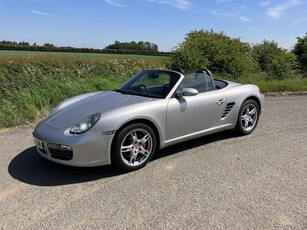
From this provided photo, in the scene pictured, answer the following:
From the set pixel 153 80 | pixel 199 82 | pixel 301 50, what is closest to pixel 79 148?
pixel 153 80

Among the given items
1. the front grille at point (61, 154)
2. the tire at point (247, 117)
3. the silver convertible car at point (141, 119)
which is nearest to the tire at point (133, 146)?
the silver convertible car at point (141, 119)

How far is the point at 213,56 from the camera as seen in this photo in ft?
53.1

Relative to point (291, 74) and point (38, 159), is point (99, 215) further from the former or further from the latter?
point (291, 74)

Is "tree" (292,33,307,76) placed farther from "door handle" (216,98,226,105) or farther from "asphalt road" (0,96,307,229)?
"door handle" (216,98,226,105)

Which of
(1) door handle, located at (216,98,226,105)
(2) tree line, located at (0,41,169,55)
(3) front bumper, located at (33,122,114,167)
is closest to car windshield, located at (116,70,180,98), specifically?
(1) door handle, located at (216,98,226,105)

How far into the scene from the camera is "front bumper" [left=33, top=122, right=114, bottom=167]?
12.8 feet

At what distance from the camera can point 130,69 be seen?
14.3 meters

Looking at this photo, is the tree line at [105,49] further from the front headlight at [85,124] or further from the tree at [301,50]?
the front headlight at [85,124]

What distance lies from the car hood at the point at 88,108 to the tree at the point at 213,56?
35.1 ft

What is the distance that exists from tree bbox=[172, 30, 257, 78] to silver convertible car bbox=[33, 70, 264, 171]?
32.3 feet

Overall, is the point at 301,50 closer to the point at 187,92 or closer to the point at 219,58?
the point at 219,58

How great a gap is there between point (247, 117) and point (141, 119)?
2.36 metres

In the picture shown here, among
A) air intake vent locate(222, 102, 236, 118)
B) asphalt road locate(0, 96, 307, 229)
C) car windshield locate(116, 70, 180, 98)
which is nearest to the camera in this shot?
asphalt road locate(0, 96, 307, 229)

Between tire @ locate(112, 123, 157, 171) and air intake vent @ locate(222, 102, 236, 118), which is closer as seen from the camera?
tire @ locate(112, 123, 157, 171)
